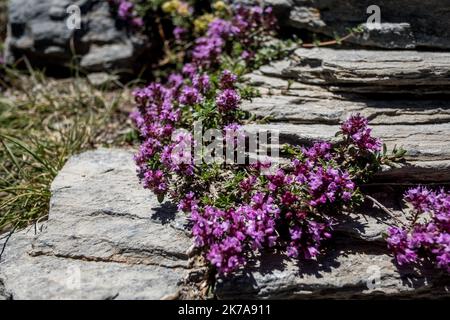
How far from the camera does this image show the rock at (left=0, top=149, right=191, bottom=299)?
384cm

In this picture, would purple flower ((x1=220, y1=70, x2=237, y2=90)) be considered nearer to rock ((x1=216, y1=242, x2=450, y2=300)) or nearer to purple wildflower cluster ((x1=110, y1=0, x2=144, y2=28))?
rock ((x1=216, y1=242, x2=450, y2=300))

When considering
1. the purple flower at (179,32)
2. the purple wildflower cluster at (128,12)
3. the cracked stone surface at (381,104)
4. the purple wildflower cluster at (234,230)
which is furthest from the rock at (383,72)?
the purple wildflower cluster at (128,12)

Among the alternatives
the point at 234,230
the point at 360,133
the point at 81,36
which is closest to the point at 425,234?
the point at 360,133

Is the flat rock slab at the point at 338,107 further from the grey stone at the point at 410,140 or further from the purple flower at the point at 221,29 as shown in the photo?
the purple flower at the point at 221,29

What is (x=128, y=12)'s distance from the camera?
6.62 m

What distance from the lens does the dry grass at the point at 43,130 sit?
487 centimetres

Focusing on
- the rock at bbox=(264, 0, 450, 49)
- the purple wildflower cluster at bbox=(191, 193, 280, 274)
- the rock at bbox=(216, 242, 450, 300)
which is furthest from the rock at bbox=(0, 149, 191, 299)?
the rock at bbox=(264, 0, 450, 49)

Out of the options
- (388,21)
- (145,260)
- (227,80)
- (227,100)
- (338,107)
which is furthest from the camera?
(388,21)

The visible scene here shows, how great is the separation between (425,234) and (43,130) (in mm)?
4477

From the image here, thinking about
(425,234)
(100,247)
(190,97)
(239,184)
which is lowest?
(100,247)

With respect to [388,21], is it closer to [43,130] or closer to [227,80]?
[227,80]

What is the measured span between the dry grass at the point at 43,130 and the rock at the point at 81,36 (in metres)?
0.34

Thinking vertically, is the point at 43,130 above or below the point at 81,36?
below

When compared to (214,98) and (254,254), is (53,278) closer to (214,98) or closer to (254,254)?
(254,254)
